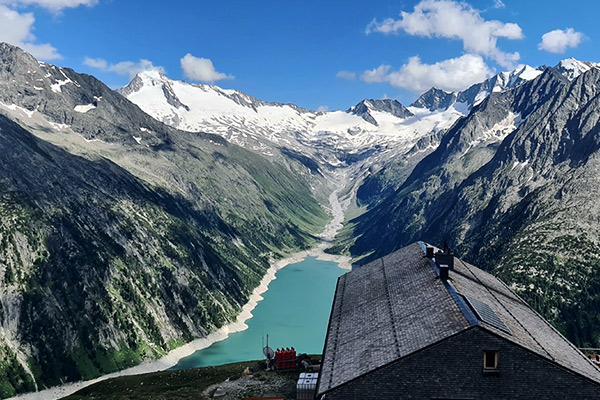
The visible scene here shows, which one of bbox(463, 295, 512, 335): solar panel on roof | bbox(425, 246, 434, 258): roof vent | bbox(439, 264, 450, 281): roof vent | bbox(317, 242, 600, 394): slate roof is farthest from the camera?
bbox(425, 246, 434, 258): roof vent

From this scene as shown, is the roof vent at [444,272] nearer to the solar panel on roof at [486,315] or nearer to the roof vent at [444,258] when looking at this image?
the roof vent at [444,258]

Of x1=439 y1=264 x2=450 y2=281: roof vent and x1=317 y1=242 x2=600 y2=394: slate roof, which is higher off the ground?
x1=439 y1=264 x2=450 y2=281: roof vent

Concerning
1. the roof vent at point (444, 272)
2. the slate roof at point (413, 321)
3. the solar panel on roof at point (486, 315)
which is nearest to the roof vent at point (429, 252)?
the slate roof at point (413, 321)

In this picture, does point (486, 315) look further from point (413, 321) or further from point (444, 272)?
point (444, 272)

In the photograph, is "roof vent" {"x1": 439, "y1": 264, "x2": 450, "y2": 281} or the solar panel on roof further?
"roof vent" {"x1": 439, "y1": 264, "x2": 450, "y2": 281}

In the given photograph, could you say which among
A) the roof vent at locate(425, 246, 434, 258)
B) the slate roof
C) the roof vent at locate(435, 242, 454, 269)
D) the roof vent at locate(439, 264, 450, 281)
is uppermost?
the roof vent at locate(425, 246, 434, 258)

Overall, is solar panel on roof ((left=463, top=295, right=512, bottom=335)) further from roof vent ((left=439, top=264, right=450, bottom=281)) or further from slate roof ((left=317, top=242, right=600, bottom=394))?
roof vent ((left=439, top=264, right=450, bottom=281))

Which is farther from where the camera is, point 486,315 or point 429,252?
point 429,252

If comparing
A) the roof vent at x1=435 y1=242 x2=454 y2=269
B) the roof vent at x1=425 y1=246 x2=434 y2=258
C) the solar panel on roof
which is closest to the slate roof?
the solar panel on roof

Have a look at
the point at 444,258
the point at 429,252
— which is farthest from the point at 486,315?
the point at 429,252
